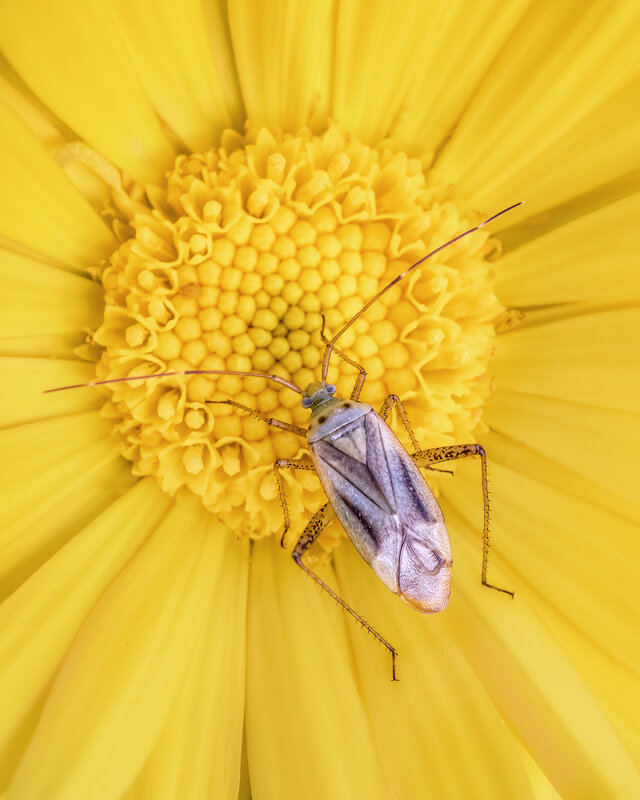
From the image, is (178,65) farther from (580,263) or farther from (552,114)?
(580,263)

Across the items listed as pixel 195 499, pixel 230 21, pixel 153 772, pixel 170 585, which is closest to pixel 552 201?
pixel 230 21

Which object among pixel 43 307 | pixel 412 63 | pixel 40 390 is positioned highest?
pixel 412 63

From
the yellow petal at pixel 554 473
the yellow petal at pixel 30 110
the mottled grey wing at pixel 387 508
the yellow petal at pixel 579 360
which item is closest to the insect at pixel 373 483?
the mottled grey wing at pixel 387 508

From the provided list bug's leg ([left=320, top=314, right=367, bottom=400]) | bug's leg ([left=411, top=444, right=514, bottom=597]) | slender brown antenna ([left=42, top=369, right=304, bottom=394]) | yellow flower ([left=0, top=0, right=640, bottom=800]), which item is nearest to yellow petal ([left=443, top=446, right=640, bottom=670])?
yellow flower ([left=0, top=0, right=640, bottom=800])

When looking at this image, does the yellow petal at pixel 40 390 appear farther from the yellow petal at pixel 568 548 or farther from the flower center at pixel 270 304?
the yellow petal at pixel 568 548

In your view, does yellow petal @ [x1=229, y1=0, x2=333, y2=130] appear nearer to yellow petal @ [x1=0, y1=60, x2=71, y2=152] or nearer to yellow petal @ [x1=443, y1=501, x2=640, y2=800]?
yellow petal @ [x1=0, y1=60, x2=71, y2=152]

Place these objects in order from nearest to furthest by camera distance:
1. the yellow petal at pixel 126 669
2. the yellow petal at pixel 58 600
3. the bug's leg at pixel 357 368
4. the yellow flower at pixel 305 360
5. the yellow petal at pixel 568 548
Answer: the yellow petal at pixel 126 669 → the yellow petal at pixel 58 600 → the yellow flower at pixel 305 360 → the yellow petal at pixel 568 548 → the bug's leg at pixel 357 368

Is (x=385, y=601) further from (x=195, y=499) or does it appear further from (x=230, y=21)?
(x=230, y=21)

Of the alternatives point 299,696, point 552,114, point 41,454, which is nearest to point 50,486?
point 41,454
